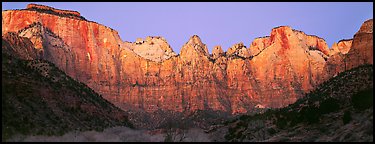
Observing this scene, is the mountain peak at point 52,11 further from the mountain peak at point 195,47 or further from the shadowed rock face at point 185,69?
the mountain peak at point 195,47

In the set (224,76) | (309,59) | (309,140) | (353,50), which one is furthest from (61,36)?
(309,140)

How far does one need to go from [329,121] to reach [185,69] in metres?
124

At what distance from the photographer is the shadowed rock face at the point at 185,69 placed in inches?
6230

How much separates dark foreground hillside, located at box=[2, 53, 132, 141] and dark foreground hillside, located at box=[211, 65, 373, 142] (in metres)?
18.4

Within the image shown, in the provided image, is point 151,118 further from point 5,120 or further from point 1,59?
point 5,120

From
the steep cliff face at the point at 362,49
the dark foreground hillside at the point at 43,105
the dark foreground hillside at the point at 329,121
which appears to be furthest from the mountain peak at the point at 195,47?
the dark foreground hillside at the point at 43,105

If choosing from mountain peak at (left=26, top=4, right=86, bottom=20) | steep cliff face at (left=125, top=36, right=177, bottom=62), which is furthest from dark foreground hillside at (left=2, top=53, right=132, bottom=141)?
steep cliff face at (left=125, top=36, right=177, bottom=62)

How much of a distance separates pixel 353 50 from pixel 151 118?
2984 inches

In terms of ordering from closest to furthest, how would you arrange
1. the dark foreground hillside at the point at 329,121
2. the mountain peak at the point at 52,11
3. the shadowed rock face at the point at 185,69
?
the dark foreground hillside at the point at 329,121 → the shadowed rock face at the point at 185,69 → the mountain peak at the point at 52,11

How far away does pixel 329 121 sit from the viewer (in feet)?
172

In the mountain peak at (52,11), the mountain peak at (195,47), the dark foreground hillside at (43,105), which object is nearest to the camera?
the dark foreground hillside at (43,105)

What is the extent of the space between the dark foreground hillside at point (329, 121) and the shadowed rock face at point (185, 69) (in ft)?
287

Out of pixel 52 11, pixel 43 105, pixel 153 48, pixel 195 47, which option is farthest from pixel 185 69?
pixel 43 105

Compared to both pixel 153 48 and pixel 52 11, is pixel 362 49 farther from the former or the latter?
pixel 153 48
